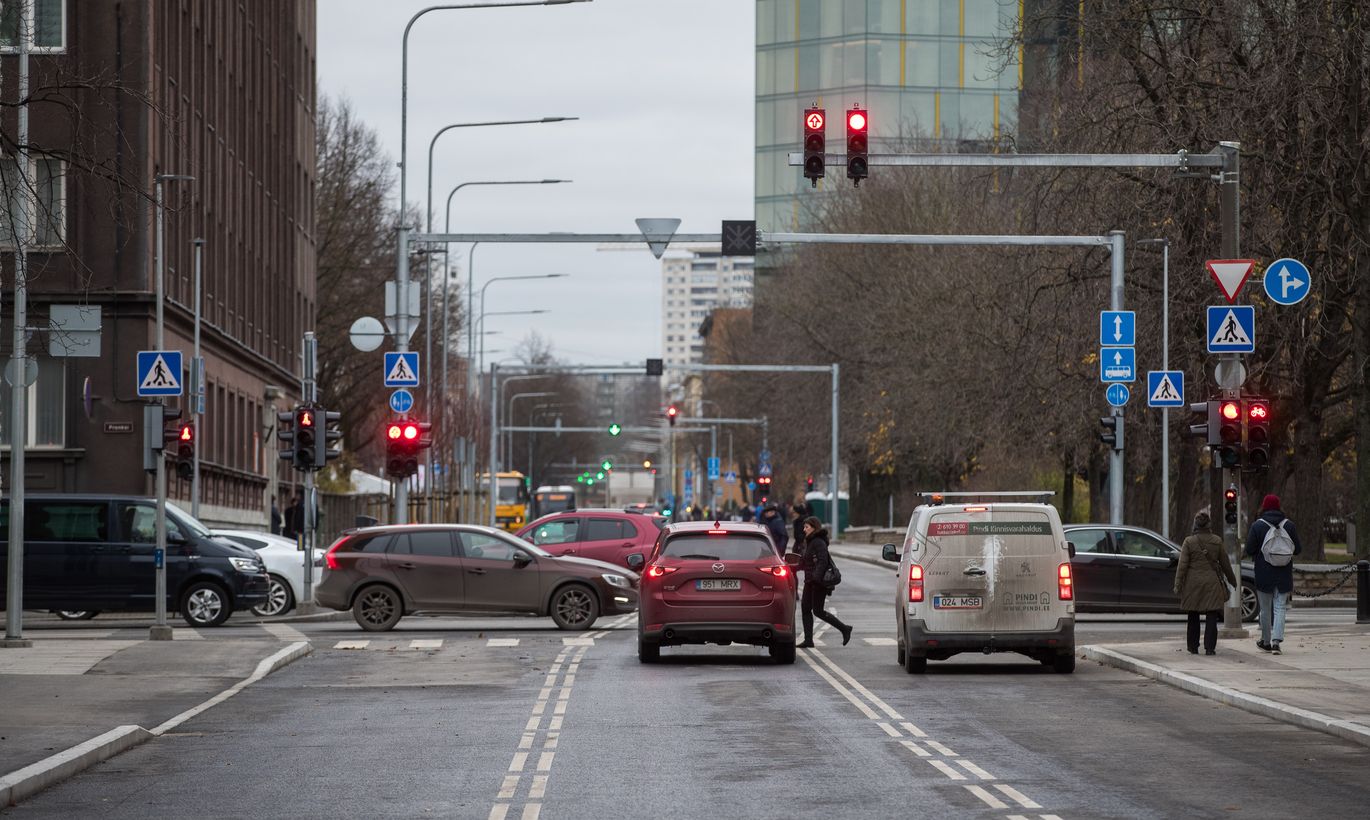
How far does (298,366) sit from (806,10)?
34.1 metres

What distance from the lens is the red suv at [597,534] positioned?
3978 cm

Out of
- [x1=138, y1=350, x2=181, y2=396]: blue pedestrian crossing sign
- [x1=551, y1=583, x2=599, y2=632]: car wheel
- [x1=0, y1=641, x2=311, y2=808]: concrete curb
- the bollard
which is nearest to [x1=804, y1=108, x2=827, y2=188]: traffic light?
[x1=0, y1=641, x2=311, y2=808]: concrete curb

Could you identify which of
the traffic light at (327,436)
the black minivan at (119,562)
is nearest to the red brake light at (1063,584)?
the black minivan at (119,562)

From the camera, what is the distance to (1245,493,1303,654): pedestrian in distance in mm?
25406

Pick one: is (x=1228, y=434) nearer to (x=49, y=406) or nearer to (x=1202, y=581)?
(x=1202, y=581)

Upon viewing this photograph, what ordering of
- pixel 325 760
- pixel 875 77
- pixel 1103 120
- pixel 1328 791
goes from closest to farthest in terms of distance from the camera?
pixel 1328 791 → pixel 325 760 → pixel 1103 120 → pixel 875 77

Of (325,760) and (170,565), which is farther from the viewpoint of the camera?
(170,565)

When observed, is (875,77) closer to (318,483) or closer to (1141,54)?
(318,483)

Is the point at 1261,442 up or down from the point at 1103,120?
down

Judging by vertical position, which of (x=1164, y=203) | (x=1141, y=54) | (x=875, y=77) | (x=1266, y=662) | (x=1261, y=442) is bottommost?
(x=1266, y=662)

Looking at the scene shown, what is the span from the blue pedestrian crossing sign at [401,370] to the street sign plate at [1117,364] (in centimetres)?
1122

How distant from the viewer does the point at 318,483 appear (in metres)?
82.7

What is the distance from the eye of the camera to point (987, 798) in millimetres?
12852

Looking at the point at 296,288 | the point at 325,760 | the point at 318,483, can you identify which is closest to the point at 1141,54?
the point at 325,760
